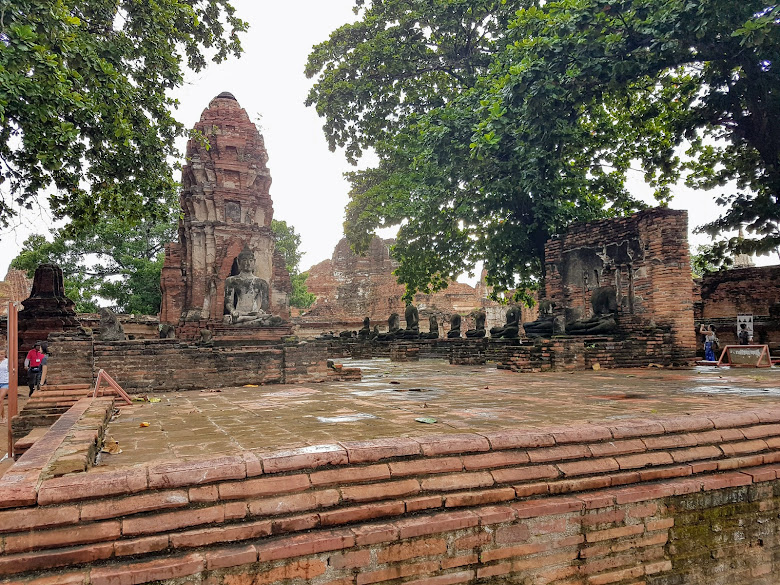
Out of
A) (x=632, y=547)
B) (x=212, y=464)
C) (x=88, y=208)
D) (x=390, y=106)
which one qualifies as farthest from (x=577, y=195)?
(x=212, y=464)

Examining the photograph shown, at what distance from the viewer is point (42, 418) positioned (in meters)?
5.92

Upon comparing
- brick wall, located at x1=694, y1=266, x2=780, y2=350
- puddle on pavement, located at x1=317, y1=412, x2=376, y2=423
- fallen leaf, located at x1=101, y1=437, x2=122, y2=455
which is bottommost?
puddle on pavement, located at x1=317, y1=412, x2=376, y2=423

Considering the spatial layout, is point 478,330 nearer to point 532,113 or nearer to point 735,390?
point 532,113

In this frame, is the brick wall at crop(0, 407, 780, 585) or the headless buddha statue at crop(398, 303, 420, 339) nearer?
the brick wall at crop(0, 407, 780, 585)

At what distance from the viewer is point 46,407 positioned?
6066mm

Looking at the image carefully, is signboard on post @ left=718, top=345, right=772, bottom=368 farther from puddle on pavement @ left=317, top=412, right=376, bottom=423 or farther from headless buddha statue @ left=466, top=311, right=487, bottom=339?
puddle on pavement @ left=317, top=412, right=376, bottom=423

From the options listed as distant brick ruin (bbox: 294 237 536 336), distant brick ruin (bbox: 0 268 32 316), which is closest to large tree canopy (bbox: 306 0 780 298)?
distant brick ruin (bbox: 294 237 536 336)

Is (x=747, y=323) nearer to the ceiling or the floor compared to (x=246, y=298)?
nearer to the floor

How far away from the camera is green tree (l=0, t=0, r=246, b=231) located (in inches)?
243

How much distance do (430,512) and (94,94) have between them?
7.43 metres

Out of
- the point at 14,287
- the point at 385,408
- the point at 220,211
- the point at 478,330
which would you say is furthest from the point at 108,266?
the point at 385,408

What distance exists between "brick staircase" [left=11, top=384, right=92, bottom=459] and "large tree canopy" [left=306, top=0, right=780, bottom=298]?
8174mm

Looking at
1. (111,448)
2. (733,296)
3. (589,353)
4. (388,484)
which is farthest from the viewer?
(733,296)

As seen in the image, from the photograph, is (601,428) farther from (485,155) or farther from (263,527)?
(485,155)
